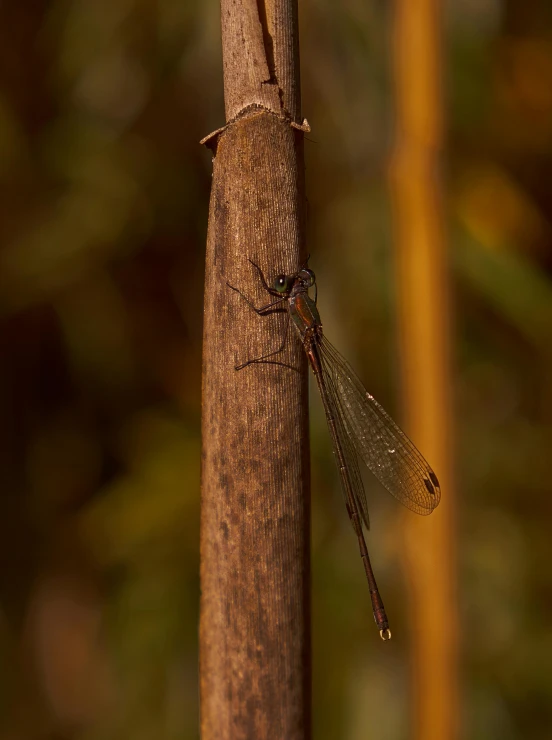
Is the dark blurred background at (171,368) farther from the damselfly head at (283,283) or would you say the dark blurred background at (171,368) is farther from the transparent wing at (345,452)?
the damselfly head at (283,283)

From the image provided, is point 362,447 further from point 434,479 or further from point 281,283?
point 281,283

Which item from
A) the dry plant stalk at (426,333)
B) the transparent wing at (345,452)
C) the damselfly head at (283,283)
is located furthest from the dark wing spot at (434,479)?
the damselfly head at (283,283)

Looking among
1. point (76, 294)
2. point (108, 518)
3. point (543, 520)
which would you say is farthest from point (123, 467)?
point (543, 520)

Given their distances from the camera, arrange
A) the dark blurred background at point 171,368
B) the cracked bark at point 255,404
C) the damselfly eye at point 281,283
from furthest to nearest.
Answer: the dark blurred background at point 171,368, the damselfly eye at point 281,283, the cracked bark at point 255,404

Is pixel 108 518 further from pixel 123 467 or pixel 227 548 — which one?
pixel 227 548

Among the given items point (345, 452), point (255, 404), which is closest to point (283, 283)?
point (255, 404)

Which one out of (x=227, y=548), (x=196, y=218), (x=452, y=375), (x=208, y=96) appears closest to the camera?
(x=227, y=548)

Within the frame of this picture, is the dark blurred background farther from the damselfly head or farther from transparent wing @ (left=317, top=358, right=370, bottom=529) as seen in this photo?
the damselfly head
